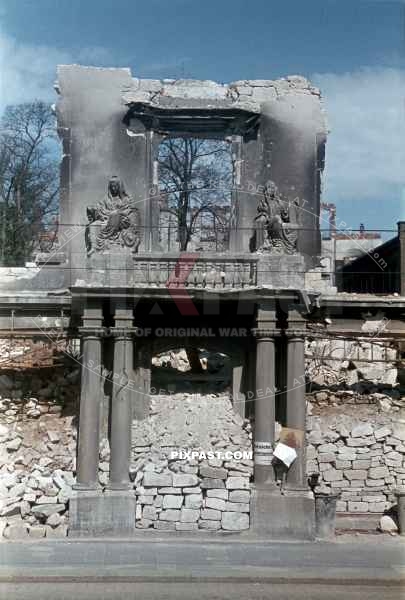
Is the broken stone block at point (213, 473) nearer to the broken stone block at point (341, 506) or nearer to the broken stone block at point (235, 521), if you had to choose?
the broken stone block at point (235, 521)

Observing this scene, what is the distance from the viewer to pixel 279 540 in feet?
55.9

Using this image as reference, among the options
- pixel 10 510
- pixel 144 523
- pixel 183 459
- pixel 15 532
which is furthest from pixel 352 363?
pixel 15 532

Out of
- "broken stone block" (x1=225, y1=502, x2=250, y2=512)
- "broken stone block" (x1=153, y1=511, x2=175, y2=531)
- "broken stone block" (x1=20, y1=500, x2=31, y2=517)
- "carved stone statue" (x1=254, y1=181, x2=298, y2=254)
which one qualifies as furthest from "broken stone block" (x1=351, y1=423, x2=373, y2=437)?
"broken stone block" (x1=20, y1=500, x2=31, y2=517)

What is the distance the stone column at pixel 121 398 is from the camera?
1753 cm

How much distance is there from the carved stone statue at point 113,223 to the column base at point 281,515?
17.7 ft

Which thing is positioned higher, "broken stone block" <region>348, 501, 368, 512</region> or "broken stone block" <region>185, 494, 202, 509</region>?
"broken stone block" <region>185, 494, 202, 509</region>

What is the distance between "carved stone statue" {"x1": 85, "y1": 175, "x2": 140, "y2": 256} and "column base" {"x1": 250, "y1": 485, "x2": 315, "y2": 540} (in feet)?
17.7

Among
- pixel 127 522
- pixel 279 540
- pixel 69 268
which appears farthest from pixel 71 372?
pixel 279 540

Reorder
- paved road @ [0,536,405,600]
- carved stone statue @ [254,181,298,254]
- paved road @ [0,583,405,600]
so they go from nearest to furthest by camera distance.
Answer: paved road @ [0,583,405,600], paved road @ [0,536,405,600], carved stone statue @ [254,181,298,254]

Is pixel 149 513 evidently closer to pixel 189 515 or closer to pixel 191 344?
pixel 189 515

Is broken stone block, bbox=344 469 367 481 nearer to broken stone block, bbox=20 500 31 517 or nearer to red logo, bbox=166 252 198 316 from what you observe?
red logo, bbox=166 252 198 316

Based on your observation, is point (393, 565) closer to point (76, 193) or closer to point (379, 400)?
point (379, 400)

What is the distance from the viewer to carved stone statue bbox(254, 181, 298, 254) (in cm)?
1830

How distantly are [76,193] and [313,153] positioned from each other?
522 centimetres
